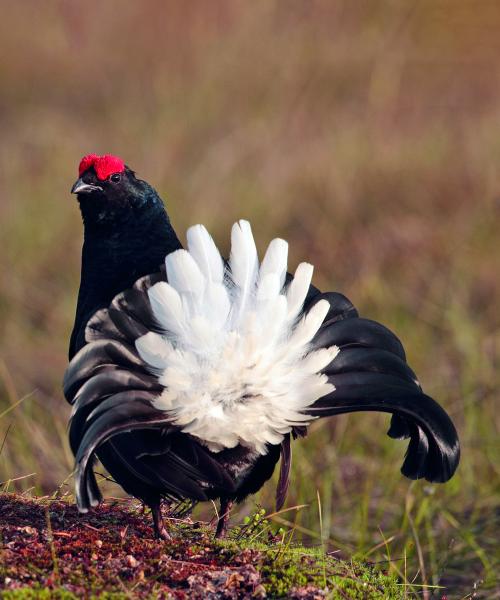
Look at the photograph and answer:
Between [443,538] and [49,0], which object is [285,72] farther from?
[443,538]

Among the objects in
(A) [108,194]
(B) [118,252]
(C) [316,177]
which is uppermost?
(C) [316,177]

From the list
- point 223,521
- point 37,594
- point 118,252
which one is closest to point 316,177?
point 118,252

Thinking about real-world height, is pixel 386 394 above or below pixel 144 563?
above

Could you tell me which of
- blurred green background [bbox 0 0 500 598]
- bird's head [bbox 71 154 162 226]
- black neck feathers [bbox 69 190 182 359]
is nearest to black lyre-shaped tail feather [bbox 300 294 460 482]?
black neck feathers [bbox 69 190 182 359]

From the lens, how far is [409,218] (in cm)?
841

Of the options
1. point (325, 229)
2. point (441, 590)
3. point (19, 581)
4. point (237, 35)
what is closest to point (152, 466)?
point (19, 581)

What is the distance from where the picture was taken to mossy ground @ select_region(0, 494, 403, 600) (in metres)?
2.70

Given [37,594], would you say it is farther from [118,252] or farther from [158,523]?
[118,252]

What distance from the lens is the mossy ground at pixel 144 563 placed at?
2.70 meters

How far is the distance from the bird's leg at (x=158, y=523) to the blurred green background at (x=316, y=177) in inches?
50.4

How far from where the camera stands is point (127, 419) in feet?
9.04

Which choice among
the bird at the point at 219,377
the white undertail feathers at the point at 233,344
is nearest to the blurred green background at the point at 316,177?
the bird at the point at 219,377

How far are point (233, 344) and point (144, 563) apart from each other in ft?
2.08

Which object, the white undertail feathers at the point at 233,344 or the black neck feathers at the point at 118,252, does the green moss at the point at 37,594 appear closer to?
the white undertail feathers at the point at 233,344
